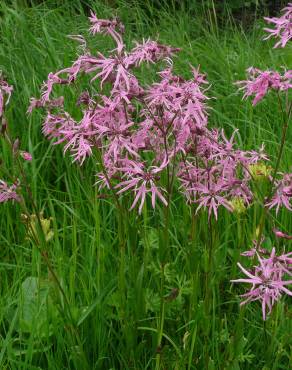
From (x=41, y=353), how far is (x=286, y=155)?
4.46 ft

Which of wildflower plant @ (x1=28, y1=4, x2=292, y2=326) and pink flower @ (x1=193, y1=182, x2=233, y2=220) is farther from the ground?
wildflower plant @ (x1=28, y1=4, x2=292, y2=326)

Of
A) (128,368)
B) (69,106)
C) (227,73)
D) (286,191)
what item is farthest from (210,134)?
(227,73)

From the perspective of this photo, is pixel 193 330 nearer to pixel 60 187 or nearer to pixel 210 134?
pixel 210 134

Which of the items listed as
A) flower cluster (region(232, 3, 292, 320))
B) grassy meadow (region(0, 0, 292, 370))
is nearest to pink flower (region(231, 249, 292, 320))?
flower cluster (region(232, 3, 292, 320))

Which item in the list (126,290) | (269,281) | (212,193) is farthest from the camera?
(126,290)

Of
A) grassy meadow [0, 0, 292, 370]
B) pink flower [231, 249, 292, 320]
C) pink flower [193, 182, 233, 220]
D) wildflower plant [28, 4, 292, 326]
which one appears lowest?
grassy meadow [0, 0, 292, 370]

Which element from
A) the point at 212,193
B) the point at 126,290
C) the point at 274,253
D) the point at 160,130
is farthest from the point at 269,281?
the point at 126,290

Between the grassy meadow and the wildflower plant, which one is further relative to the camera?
the grassy meadow

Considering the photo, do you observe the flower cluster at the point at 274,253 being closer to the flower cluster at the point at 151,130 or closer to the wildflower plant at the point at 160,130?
the wildflower plant at the point at 160,130

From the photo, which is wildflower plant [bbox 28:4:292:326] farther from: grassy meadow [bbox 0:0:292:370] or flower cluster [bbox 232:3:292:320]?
grassy meadow [bbox 0:0:292:370]

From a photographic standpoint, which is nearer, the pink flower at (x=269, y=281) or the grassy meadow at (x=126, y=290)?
the pink flower at (x=269, y=281)

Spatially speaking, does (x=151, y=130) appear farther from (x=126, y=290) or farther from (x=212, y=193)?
(x=126, y=290)

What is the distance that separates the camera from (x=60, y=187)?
8.44ft

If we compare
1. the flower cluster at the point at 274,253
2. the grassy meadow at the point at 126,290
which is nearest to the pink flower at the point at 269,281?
the flower cluster at the point at 274,253
